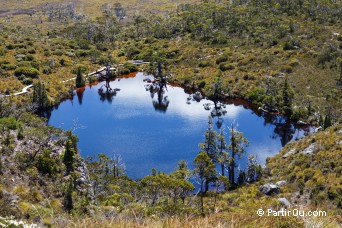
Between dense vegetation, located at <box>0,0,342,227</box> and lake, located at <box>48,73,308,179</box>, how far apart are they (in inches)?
104

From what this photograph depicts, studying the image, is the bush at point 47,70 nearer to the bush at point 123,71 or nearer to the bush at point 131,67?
the bush at point 123,71

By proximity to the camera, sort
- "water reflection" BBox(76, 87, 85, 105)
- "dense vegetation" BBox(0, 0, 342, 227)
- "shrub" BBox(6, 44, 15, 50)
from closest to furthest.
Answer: "dense vegetation" BBox(0, 0, 342, 227)
"water reflection" BBox(76, 87, 85, 105)
"shrub" BBox(6, 44, 15, 50)

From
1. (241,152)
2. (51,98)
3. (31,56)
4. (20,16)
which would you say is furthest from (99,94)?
(20,16)

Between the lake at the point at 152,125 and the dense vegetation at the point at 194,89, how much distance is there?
265 centimetres

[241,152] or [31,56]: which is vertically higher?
[31,56]

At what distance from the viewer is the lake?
2015 inches

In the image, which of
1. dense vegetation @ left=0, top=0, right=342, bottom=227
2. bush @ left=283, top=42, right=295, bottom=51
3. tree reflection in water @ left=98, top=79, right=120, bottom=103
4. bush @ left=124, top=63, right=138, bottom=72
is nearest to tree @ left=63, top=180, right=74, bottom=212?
dense vegetation @ left=0, top=0, right=342, bottom=227

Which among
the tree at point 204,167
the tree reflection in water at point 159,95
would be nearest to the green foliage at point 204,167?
the tree at point 204,167

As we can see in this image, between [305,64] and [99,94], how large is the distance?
38758 millimetres

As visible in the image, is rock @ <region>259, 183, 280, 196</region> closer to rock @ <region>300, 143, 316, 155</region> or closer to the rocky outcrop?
rock @ <region>300, 143, 316, 155</region>

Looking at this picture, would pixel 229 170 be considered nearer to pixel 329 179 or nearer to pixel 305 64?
pixel 329 179

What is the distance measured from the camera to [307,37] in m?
89.9

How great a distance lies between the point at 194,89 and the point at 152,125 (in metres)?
18.7

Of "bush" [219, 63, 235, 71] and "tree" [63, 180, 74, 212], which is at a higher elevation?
"bush" [219, 63, 235, 71]
